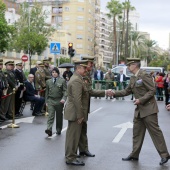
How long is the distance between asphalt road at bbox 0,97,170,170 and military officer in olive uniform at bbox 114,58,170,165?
1.09ft

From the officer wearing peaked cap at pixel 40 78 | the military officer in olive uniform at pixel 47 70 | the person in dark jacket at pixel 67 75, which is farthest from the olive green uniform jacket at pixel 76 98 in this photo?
the person in dark jacket at pixel 67 75

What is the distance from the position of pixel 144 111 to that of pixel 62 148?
7.81 feet

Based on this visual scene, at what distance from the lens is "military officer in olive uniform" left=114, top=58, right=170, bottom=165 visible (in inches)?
345

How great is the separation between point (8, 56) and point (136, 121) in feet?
211

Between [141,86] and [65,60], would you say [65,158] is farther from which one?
[65,60]

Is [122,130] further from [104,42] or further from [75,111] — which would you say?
[104,42]

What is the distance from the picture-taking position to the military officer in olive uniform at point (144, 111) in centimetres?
876

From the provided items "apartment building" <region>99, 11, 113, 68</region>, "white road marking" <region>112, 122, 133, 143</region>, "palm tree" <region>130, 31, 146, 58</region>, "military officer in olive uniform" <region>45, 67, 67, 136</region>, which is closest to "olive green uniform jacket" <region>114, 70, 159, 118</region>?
"white road marking" <region>112, 122, 133, 143</region>

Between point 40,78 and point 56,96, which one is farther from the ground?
point 40,78

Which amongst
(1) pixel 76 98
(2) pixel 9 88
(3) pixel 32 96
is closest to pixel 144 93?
(1) pixel 76 98

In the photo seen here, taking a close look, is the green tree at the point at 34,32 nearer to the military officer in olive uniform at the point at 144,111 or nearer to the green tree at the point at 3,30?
the green tree at the point at 3,30

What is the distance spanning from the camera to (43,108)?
58.5ft

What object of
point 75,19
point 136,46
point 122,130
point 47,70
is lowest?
point 122,130

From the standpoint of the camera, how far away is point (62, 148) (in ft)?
33.7
